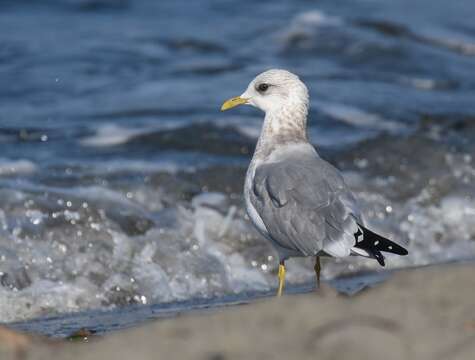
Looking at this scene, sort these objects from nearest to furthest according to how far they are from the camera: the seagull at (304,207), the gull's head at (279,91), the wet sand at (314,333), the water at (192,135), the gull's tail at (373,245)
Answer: the wet sand at (314,333)
the gull's tail at (373,245)
the seagull at (304,207)
the gull's head at (279,91)
the water at (192,135)

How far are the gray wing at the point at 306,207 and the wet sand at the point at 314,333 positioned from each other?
5.64 ft

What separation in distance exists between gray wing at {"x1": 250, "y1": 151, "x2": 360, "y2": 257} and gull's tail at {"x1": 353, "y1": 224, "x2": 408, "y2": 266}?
0.12 ft

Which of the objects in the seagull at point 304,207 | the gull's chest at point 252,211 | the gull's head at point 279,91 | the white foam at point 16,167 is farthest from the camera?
the white foam at point 16,167

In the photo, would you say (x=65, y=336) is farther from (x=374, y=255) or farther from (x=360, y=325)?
(x=360, y=325)

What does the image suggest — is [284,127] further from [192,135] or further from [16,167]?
[192,135]

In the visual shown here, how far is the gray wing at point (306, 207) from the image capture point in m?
5.23

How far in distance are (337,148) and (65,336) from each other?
4.44 metres

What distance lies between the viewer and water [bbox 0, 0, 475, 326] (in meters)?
6.95

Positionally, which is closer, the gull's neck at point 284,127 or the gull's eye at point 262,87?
the gull's neck at point 284,127

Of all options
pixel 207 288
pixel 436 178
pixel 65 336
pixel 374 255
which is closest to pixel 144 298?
pixel 207 288

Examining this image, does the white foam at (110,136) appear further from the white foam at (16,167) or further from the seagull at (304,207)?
the seagull at (304,207)

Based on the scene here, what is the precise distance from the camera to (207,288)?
683cm

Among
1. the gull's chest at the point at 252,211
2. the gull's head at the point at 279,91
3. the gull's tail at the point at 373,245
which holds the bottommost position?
the gull's chest at the point at 252,211

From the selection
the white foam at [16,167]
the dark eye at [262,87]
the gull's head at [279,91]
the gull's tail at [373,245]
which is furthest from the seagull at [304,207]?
the white foam at [16,167]
